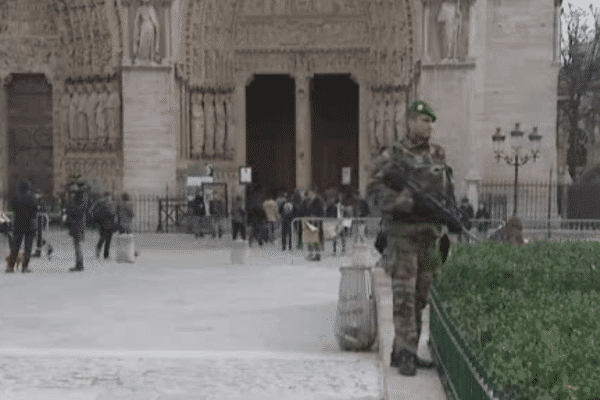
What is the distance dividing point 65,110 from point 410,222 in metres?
19.2

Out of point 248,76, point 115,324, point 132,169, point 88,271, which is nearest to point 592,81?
point 248,76

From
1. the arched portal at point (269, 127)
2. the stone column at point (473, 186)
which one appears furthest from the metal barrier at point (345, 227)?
the arched portal at point (269, 127)

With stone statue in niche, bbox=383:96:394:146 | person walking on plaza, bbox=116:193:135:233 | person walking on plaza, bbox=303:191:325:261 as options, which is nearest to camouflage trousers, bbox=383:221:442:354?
person walking on plaza, bbox=303:191:325:261

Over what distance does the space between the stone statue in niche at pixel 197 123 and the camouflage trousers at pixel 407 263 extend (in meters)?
17.4

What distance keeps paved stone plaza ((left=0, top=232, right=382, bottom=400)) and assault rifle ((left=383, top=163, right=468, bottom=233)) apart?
132cm

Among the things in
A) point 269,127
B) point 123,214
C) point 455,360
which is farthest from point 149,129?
point 455,360

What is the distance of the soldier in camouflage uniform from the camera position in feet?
14.9

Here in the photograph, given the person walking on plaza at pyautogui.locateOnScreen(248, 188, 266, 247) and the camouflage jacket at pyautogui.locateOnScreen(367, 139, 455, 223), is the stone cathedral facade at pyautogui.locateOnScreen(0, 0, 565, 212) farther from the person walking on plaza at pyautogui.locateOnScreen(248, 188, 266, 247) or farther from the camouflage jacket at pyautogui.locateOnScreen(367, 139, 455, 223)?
the camouflage jacket at pyautogui.locateOnScreen(367, 139, 455, 223)

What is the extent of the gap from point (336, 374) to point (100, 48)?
1758 cm

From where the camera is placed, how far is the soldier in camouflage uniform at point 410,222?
179 inches

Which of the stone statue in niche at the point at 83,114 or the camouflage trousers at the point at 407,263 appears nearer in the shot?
the camouflage trousers at the point at 407,263

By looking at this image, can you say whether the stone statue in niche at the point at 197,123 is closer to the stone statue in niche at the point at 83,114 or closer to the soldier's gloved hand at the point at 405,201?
the stone statue in niche at the point at 83,114

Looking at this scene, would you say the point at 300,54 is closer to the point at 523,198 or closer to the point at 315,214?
the point at 523,198

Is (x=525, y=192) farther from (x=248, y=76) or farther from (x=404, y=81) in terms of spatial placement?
(x=248, y=76)
